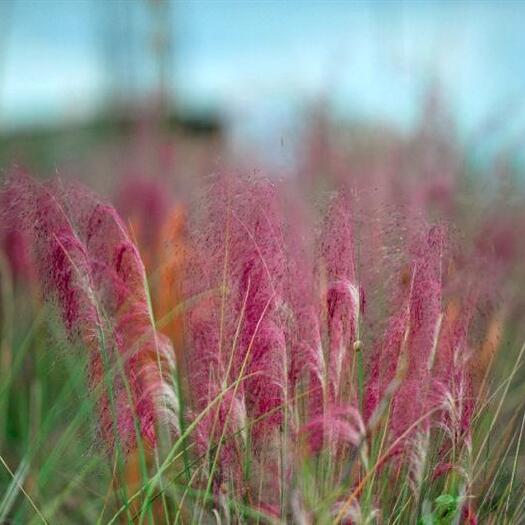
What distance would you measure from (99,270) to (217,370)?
0.21m

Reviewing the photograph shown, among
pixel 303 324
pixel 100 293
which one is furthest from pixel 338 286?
pixel 100 293

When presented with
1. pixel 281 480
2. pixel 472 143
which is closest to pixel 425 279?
pixel 281 480

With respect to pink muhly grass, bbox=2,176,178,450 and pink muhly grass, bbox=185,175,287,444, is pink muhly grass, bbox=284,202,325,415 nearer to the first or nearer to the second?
pink muhly grass, bbox=185,175,287,444

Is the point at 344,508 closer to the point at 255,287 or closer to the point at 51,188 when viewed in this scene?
the point at 255,287

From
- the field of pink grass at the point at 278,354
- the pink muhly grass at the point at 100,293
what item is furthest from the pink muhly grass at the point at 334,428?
the pink muhly grass at the point at 100,293

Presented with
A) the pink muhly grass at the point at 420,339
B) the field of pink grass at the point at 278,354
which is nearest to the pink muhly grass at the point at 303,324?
the field of pink grass at the point at 278,354

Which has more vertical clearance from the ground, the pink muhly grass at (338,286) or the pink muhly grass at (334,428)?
the pink muhly grass at (338,286)

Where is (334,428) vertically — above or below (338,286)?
below

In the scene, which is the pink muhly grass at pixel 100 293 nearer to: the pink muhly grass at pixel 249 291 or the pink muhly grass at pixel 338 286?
the pink muhly grass at pixel 249 291

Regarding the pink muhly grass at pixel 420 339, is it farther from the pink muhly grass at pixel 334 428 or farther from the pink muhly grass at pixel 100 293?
the pink muhly grass at pixel 100 293

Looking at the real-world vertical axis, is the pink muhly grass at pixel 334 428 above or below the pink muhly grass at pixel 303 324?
below

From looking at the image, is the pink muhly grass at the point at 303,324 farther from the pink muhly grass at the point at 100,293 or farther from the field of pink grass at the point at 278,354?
the pink muhly grass at the point at 100,293

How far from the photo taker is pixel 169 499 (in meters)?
1.79

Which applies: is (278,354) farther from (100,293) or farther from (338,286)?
(100,293)
